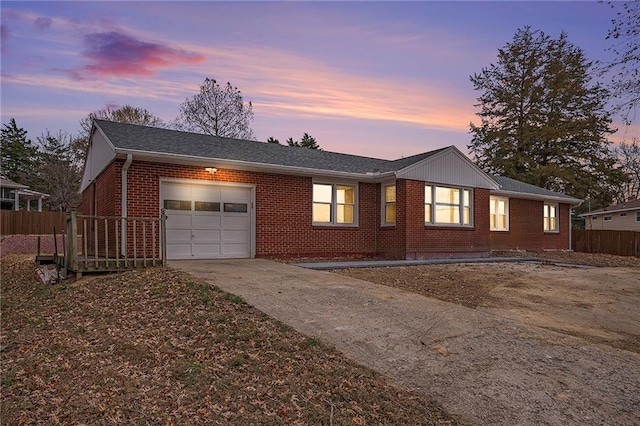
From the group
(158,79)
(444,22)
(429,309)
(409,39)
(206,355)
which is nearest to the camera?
(206,355)

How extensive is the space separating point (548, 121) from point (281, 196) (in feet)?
102

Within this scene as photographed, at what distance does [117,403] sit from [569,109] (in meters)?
39.7

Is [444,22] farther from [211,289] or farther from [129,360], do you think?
[129,360]

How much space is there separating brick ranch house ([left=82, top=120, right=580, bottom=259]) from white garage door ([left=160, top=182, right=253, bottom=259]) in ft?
0.10

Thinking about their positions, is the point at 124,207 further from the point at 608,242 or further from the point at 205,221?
the point at 608,242

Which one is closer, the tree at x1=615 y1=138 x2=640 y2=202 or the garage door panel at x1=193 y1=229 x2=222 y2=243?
the garage door panel at x1=193 y1=229 x2=222 y2=243

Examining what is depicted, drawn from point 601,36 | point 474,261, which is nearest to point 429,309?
point 601,36

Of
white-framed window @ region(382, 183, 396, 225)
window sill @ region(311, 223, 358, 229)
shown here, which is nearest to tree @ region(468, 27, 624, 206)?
white-framed window @ region(382, 183, 396, 225)

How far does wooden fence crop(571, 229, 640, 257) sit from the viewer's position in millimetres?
22734

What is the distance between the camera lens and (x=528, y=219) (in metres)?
20.8

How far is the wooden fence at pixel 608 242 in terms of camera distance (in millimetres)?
22734

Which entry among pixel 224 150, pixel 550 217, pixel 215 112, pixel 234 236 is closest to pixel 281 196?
pixel 234 236

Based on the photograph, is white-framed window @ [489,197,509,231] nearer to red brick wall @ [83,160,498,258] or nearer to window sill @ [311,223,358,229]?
red brick wall @ [83,160,498,258]

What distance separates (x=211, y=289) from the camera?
7090mm
